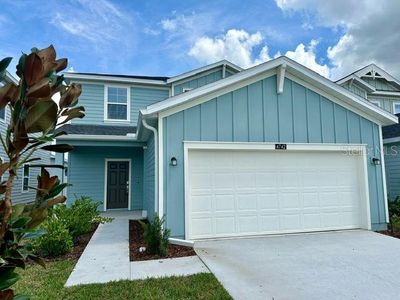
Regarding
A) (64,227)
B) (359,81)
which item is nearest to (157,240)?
(64,227)

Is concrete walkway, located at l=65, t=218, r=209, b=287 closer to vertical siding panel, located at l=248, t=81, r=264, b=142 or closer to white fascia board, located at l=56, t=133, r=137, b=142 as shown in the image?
vertical siding panel, located at l=248, t=81, r=264, b=142

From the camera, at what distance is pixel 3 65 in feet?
4.66

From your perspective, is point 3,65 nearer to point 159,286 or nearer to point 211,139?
point 159,286

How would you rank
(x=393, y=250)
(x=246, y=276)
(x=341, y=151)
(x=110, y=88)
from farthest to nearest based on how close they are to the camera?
(x=110, y=88), (x=341, y=151), (x=393, y=250), (x=246, y=276)

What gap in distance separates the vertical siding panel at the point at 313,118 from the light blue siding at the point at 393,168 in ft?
17.4

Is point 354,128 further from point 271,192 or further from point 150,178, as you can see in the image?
point 150,178

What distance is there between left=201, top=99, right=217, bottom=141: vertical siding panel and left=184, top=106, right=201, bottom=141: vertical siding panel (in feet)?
0.33

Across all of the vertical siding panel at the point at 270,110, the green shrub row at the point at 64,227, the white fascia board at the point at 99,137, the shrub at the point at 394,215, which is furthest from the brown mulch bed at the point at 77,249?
the shrub at the point at 394,215

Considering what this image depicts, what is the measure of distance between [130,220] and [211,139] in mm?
4833

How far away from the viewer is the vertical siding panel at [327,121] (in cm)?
770

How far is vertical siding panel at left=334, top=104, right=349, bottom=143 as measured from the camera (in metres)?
7.80

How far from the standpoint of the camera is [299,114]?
24.8 feet

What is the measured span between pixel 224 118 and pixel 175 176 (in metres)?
1.89

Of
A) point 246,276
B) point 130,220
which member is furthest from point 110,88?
point 246,276
